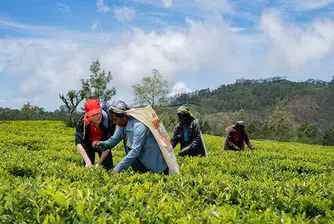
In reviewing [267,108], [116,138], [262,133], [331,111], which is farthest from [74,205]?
[267,108]

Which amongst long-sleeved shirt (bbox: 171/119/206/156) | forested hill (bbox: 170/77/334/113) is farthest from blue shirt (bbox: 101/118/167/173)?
forested hill (bbox: 170/77/334/113)

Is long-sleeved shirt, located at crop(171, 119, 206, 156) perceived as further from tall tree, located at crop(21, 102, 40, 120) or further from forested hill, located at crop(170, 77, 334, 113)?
forested hill, located at crop(170, 77, 334, 113)

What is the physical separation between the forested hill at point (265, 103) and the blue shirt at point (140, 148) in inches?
2338

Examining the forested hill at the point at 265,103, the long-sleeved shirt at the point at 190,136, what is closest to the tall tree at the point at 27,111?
the forested hill at the point at 265,103

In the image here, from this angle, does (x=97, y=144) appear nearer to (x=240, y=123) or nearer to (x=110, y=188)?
(x=110, y=188)

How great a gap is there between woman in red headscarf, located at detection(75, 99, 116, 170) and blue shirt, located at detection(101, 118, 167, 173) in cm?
65

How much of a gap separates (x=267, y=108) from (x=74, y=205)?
11991 cm

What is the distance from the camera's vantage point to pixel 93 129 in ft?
20.9

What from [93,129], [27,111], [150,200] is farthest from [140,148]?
[27,111]

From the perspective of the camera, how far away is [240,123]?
10742 mm

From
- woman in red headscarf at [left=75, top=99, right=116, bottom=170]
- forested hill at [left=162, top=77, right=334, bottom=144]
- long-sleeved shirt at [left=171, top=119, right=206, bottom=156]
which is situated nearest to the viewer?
woman in red headscarf at [left=75, top=99, right=116, bottom=170]

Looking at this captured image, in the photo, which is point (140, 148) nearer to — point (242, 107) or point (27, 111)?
point (27, 111)

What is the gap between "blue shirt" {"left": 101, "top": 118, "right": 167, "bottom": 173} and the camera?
16.8 feet

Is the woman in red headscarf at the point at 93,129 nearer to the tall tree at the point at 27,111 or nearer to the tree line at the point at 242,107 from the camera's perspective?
the tree line at the point at 242,107
